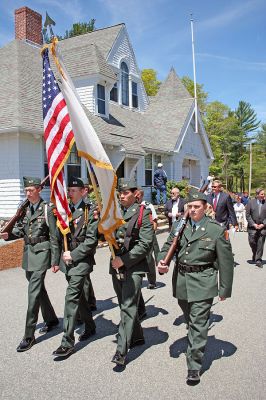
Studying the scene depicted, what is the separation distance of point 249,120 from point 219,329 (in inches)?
3126

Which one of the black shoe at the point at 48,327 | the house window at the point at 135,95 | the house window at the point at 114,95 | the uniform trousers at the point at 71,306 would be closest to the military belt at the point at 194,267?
the uniform trousers at the point at 71,306

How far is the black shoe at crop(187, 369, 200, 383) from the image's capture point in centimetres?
414

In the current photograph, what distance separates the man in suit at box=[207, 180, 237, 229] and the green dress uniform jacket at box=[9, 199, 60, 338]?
17.4 feet

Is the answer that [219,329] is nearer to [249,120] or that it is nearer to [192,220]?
[192,220]

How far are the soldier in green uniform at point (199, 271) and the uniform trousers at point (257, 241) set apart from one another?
21.7ft

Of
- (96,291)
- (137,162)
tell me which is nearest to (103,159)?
(96,291)

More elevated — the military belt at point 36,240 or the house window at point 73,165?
the house window at point 73,165

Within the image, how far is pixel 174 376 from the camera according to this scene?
170 inches

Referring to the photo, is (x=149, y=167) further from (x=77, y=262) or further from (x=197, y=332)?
(x=197, y=332)

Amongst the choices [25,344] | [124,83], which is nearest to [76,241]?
[25,344]

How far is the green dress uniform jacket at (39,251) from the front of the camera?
208 inches

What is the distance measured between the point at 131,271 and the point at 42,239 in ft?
4.76

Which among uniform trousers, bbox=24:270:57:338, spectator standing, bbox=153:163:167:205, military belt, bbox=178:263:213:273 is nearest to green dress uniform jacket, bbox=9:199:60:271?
uniform trousers, bbox=24:270:57:338

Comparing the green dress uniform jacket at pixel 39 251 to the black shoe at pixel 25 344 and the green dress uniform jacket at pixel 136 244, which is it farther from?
the green dress uniform jacket at pixel 136 244
